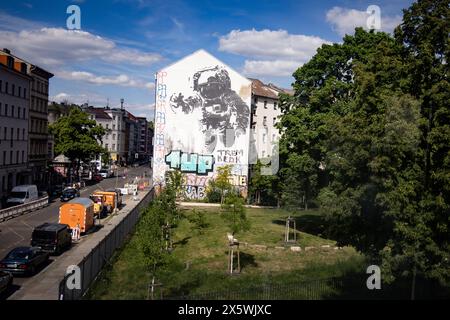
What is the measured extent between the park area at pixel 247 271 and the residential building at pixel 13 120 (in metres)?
28.1

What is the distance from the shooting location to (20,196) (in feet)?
155

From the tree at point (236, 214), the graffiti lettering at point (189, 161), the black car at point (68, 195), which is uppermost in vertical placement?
the graffiti lettering at point (189, 161)

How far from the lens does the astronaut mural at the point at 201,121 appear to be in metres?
62.1

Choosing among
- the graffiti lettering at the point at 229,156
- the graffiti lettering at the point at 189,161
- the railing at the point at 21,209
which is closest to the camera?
the railing at the point at 21,209

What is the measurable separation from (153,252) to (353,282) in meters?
10.0

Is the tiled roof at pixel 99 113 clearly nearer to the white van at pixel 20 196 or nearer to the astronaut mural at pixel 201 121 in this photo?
the astronaut mural at pixel 201 121

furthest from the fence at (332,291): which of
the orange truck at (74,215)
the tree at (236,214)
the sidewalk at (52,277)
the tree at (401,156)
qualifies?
the orange truck at (74,215)

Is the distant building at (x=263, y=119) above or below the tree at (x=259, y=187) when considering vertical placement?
above

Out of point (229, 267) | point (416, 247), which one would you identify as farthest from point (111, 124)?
point (416, 247)

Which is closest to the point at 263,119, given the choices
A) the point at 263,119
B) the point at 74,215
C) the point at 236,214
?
the point at 263,119

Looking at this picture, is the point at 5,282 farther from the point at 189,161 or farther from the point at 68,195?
the point at 189,161

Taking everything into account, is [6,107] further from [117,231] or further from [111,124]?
[111,124]

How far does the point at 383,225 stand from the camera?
19406 millimetres

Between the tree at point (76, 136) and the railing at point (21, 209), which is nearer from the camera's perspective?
the railing at point (21, 209)
